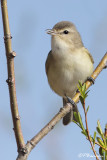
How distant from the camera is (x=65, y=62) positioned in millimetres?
4680

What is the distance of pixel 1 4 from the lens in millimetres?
1769

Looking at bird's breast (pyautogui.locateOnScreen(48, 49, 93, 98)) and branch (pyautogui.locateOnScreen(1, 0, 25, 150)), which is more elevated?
bird's breast (pyautogui.locateOnScreen(48, 49, 93, 98))

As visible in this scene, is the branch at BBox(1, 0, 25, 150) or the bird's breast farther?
the bird's breast

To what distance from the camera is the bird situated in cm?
470

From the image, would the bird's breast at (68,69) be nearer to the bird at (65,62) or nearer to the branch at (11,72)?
the bird at (65,62)

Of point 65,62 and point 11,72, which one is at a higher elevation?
point 65,62

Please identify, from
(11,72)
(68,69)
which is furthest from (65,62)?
(11,72)

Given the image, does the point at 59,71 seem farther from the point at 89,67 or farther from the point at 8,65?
the point at 8,65

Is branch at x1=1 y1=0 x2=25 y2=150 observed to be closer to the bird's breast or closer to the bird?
the bird

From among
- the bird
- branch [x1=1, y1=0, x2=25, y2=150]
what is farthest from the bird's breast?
branch [x1=1, y1=0, x2=25, y2=150]

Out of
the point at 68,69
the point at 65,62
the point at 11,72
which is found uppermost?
the point at 65,62

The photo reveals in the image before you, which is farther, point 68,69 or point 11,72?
point 68,69

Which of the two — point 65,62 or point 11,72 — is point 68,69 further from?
point 11,72

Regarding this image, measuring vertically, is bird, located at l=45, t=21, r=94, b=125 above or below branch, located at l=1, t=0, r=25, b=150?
above
